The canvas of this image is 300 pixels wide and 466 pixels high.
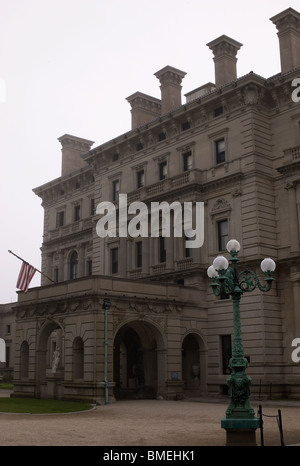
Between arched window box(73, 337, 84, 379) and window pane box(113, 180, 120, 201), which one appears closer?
arched window box(73, 337, 84, 379)

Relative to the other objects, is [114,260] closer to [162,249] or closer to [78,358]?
[162,249]

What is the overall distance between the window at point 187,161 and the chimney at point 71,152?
20.8 m

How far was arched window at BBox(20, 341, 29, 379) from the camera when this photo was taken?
3903cm

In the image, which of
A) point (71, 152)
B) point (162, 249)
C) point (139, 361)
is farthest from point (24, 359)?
point (71, 152)

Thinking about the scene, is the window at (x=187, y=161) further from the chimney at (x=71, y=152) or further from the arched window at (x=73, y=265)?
the chimney at (x=71, y=152)

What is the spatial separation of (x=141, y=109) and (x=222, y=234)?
1597 centimetres

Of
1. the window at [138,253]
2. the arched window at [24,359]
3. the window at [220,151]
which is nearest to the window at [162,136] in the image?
the window at [220,151]

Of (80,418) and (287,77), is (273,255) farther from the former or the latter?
(80,418)

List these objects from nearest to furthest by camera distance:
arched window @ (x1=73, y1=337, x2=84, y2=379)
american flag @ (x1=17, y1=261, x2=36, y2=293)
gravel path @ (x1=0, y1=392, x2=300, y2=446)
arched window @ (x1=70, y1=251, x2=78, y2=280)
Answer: gravel path @ (x1=0, y1=392, x2=300, y2=446) < arched window @ (x1=73, y1=337, x2=84, y2=379) < american flag @ (x1=17, y1=261, x2=36, y2=293) < arched window @ (x1=70, y1=251, x2=78, y2=280)

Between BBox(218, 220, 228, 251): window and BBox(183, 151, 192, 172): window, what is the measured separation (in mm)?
5557

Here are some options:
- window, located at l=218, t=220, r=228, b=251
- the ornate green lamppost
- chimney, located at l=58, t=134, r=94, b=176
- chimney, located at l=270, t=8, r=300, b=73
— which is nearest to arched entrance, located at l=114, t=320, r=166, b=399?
window, located at l=218, t=220, r=228, b=251

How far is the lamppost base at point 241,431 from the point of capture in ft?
50.7

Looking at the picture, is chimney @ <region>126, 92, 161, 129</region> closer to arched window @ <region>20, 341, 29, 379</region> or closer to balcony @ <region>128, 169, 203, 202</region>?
balcony @ <region>128, 169, 203, 202</region>

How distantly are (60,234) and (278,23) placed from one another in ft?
99.6
